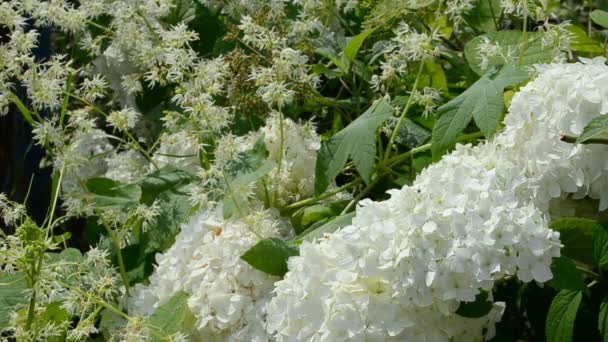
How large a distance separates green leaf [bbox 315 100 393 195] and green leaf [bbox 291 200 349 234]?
0.10m

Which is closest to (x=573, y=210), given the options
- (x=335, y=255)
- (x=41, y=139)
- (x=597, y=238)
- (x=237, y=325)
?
(x=597, y=238)

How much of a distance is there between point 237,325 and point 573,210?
23.1 inches

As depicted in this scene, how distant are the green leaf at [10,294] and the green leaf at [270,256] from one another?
41 centimetres

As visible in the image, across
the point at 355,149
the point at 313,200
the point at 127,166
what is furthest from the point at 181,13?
the point at 355,149

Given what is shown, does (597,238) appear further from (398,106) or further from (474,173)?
(398,106)

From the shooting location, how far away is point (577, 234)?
148cm

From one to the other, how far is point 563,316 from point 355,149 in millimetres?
462

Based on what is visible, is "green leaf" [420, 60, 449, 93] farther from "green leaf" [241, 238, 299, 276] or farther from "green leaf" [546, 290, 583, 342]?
"green leaf" [546, 290, 583, 342]

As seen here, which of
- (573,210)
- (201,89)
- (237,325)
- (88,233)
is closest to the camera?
(573,210)

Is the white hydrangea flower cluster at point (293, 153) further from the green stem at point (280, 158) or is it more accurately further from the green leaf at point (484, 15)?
the green leaf at point (484, 15)

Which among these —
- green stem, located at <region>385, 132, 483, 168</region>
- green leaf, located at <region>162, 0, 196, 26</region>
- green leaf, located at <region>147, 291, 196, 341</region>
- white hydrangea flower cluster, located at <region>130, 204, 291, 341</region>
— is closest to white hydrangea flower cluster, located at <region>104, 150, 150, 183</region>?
green leaf, located at <region>162, 0, 196, 26</region>

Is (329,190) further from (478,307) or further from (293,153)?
(478,307)

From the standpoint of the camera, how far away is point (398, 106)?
1887 millimetres

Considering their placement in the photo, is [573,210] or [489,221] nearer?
[489,221]
